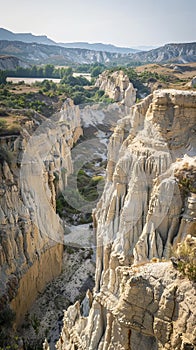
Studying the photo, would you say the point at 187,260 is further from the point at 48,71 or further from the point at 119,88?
the point at 48,71

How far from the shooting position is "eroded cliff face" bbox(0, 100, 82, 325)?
17.0 m

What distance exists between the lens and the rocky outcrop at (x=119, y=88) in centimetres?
6050

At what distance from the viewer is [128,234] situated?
39.0 ft

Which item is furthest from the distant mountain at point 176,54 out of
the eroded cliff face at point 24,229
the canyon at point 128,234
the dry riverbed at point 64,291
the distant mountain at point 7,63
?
the canyon at point 128,234

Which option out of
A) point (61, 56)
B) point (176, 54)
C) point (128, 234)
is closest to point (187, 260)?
point (128, 234)

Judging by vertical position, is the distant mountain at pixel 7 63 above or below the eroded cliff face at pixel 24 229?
above

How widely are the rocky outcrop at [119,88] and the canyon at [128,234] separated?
1556 inches

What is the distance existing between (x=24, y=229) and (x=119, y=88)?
175 ft

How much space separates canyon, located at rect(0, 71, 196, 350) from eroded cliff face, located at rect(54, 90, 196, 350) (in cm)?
2

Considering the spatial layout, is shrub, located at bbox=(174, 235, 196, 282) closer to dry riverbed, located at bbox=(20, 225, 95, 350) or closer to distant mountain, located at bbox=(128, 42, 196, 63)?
dry riverbed, located at bbox=(20, 225, 95, 350)

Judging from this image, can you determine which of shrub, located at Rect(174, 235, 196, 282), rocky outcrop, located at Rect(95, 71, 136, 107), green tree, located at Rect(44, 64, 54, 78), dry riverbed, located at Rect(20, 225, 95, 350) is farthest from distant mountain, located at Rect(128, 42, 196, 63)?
shrub, located at Rect(174, 235, 196, 282)

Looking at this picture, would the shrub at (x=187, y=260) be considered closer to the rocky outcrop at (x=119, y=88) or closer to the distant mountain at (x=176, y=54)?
the rocky outcrop at (x=119, y=88)

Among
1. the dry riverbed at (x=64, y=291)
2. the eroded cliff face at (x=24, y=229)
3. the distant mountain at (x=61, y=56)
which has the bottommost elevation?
the dry riverbed at (x=64, y=291)

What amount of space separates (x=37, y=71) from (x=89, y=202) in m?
62.2
